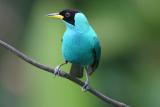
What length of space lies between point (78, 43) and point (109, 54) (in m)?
1.18

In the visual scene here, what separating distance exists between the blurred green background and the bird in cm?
77

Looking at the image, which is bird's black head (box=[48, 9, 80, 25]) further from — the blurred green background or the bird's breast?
the blurred green background

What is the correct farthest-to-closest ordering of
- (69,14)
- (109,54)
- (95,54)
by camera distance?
(109,54) < (95,54) < (69,14)

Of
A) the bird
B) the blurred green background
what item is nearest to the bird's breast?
the bird

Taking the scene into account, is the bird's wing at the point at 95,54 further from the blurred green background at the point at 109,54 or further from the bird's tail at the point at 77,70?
the blurred green background at the point at 109,54

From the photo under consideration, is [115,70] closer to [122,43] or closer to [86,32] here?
[122,43]

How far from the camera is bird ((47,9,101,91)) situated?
6.71 feet

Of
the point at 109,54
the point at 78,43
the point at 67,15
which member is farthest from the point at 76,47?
the point at 109,54

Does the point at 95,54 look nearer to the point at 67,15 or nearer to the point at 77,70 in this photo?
the point at 77,70

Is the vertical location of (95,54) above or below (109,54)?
above

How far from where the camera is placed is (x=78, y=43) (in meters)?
2.12

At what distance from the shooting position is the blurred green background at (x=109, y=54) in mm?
3057

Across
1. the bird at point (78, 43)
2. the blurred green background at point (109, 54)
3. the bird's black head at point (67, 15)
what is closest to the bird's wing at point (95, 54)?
the bird at point (78, 43)

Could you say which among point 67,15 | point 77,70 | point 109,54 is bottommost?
point 109,54
